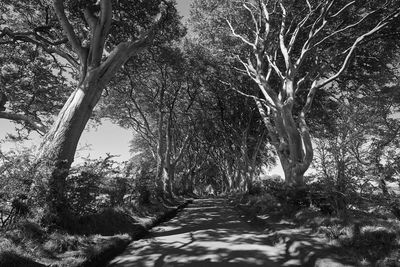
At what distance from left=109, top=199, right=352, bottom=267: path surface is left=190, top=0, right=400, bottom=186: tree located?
3.64 meters

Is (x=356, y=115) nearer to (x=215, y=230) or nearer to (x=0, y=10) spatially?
(x=215, y=230)

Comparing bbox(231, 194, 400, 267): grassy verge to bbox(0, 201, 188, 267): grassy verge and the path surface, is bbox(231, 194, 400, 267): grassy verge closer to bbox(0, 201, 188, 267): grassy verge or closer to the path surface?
the path surface

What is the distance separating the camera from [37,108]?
55.7ft

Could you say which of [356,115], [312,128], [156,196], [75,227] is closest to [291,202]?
[75,227]

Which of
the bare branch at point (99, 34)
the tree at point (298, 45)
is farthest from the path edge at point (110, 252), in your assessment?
the tree at point (298, 45)

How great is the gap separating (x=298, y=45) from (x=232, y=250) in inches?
473

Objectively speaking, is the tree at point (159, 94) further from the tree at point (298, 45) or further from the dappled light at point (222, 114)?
the tree at point (298, 45)

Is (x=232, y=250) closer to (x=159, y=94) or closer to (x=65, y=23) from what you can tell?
(x=65, y=23)

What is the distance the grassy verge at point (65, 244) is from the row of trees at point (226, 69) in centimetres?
75

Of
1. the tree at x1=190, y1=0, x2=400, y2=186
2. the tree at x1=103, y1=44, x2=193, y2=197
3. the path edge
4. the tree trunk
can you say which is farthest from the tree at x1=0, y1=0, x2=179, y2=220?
the tree at x1=190, y1=0, x2=400, y2=186

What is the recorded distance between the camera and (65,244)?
17.7ft

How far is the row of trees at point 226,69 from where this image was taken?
8.13m

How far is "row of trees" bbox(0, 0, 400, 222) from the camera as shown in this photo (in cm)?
813

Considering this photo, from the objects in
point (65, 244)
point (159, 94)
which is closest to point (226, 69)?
point (159, 94)
